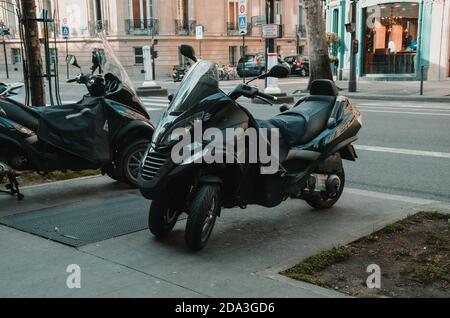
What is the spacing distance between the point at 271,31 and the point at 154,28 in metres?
26.5

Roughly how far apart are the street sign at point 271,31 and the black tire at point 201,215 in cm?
1502

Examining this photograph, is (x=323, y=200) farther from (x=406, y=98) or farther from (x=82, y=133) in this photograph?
(x=406, y=98)

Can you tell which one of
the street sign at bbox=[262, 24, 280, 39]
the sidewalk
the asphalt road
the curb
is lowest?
the curb

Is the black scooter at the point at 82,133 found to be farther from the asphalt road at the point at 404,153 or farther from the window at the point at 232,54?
the window at the point at 232,54

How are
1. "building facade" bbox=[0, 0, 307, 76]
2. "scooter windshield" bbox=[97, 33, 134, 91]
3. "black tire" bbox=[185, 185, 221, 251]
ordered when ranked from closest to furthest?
1. "black tire" bbox=[185, 185, 221, 251]
2. "scooter windshield" bbox=[97, 33, 134, 91]
3. "building facade" bbox=[0, 0, 307, 76]

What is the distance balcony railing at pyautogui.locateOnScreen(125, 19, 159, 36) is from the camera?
143 ft

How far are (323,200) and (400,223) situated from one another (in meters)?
0.88

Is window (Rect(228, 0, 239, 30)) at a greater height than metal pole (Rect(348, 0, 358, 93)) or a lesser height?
greater

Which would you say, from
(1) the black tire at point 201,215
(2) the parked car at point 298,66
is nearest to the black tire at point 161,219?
(1) the black tire at point 201,215

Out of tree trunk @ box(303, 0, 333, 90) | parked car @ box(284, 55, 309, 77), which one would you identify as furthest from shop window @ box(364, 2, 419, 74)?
parked car @ box(284, 55, 309, 77)

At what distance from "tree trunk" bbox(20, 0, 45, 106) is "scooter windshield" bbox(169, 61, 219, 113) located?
4.85 m

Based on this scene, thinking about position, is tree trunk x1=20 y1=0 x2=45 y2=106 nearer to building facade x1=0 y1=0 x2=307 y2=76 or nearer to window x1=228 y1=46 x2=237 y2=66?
building facade x1=0 y1=0 x2=307 y2=76

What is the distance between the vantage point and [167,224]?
5.06m

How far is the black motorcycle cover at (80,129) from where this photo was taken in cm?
647
